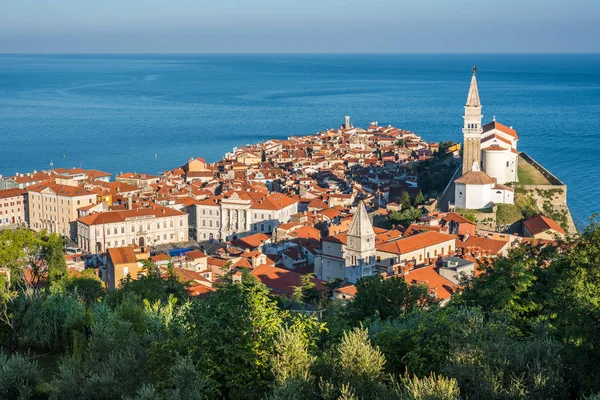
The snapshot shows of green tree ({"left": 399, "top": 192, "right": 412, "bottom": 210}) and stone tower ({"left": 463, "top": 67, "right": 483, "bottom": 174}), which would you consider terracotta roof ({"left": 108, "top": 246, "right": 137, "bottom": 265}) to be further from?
stone tower ({"left": 463, "top": 67, "right": 483, "bottom": 174})

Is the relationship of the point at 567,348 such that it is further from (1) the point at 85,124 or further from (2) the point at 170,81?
(2) the point at 170,81

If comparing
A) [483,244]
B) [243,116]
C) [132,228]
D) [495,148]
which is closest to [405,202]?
[495,148]

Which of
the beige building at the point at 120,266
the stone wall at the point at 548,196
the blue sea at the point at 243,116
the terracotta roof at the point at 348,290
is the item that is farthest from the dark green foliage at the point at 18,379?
the blue sea at the point at 243,116

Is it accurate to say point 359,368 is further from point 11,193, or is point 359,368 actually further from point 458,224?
point 11,193

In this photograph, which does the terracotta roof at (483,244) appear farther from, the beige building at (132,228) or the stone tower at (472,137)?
the beige building at (132,228)

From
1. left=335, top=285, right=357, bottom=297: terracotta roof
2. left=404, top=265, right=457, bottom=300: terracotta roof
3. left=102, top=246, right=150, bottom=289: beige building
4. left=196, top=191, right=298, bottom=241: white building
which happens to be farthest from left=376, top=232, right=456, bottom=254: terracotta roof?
left=196, top=191, right=298, bottom=241: white building

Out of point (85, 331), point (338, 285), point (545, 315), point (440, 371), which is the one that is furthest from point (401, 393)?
point (338, 285)
